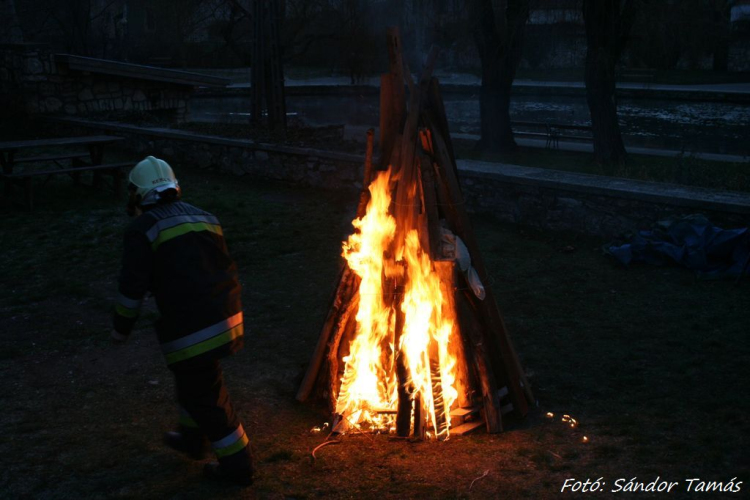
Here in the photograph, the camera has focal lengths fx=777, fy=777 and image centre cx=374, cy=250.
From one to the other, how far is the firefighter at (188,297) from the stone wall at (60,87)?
47.1 ft

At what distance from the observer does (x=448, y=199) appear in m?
5.04

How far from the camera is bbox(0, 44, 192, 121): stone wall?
1691cm

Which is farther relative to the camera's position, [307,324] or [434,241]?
[307,324]

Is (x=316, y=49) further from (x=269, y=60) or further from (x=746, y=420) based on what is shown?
(x=746, y=420)

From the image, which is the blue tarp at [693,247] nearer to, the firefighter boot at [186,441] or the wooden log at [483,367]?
the wooden log at [483,367]

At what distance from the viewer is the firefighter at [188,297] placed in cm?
411

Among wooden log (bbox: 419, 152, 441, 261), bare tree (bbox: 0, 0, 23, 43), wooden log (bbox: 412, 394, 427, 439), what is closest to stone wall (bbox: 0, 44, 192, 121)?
bare tree (bbox: 0, 0, 23, 43)

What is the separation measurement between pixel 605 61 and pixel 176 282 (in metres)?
11.3

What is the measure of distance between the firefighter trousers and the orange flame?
965 millimetres

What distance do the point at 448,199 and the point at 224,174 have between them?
9260 mm

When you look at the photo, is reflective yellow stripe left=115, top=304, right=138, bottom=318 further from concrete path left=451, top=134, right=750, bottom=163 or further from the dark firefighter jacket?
concrete path left=451, top=134, right=750, bottom=163

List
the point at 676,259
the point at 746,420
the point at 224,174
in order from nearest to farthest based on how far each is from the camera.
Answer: the point at 746,420 < the point at 676,259 < the point at 224,174

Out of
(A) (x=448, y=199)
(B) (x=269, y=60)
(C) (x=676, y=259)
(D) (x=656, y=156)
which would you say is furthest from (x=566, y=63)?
(A) (x=448, y=199)

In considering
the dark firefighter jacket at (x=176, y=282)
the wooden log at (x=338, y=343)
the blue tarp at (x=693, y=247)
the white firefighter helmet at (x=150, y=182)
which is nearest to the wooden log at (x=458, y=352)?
the wooden log at (x=338, y=343)
